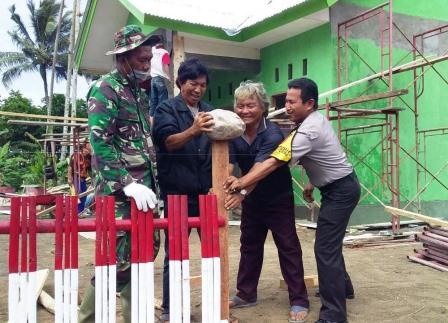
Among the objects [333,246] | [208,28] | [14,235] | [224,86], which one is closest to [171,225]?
[14,235]

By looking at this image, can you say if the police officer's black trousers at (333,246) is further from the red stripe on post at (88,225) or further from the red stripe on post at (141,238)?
the red stripe on post at (141,238)

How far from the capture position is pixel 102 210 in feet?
7.86

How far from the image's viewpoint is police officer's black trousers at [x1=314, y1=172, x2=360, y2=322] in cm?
345

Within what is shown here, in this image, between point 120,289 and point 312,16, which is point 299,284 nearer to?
point 120,289

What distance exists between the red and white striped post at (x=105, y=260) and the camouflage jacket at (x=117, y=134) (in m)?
0.27

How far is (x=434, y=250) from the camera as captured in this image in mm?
5504

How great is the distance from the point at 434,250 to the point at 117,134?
4165 mm

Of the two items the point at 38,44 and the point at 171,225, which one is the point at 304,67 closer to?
the point at 171,225

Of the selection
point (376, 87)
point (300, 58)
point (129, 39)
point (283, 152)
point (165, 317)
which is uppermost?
point (300, 58)

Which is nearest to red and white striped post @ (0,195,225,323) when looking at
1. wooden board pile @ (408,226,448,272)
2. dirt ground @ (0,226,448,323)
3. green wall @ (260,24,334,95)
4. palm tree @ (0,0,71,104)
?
dirt ground @ (0,226,448,323)

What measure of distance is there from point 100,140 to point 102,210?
0.44 metres

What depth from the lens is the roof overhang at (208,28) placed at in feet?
28.8

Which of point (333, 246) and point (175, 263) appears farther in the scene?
point (333, 246)

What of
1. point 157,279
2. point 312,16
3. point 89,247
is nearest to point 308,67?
point 312,16
